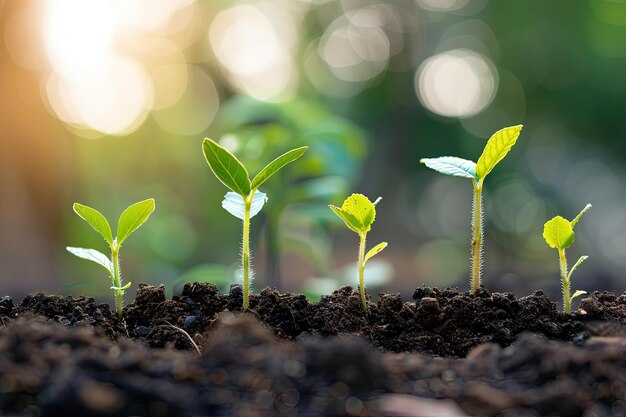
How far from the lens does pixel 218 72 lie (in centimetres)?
445

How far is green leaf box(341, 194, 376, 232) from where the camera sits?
3.26 ft

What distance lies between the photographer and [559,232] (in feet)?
3.32

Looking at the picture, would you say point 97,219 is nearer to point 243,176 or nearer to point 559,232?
point 243,176

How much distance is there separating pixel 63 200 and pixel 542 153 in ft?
10.7

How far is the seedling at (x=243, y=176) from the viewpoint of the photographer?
0.94 m

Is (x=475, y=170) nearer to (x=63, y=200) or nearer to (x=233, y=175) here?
(x=233, y=175)

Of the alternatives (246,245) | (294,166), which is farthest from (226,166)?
(294,166)

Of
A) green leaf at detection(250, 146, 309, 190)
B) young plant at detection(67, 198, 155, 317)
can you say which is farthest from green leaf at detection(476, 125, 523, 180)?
young plant at detection(67, 198, 155, 317)

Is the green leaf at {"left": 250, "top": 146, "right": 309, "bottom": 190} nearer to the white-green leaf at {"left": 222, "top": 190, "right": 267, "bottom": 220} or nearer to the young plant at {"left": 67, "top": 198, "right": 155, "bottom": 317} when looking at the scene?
the white-green leaf at {"left": 222, "top": 190, "right": 267, "bottom": 220}

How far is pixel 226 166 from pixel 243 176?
33mm

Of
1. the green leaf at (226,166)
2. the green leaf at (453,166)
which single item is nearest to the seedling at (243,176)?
the green leaf at (226,166)

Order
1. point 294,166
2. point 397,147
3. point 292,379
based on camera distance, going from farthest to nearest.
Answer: point 397,147 < point 294,166 < point 292,379

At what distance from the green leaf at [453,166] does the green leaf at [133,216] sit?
44cm

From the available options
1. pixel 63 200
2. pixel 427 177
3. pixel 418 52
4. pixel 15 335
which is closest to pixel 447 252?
pixel 427 177
